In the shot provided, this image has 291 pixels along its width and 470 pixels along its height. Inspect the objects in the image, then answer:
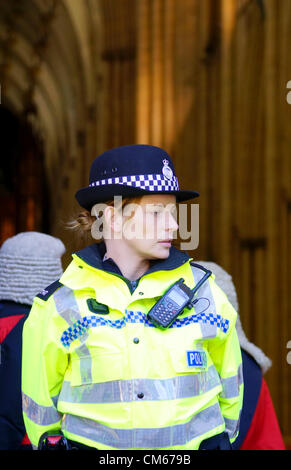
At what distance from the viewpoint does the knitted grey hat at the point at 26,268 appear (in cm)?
230

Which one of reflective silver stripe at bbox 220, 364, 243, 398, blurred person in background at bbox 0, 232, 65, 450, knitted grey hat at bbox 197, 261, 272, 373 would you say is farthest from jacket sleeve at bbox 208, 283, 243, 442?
blurred person in background at bbox 0, 232, 65, 450

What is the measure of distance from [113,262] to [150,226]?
5.2 inches

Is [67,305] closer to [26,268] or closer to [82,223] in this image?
[82,223]

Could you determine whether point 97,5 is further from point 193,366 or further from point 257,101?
point 193,366

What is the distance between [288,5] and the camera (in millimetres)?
6406

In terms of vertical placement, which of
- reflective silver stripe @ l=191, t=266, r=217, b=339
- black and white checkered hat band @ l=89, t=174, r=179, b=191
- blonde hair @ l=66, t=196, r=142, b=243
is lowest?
reflective silver stripe @ l=191, t=266, r=217, b=339

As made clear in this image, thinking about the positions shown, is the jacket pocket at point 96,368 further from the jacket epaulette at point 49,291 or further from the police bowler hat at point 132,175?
the police bowler hat at point 132,175

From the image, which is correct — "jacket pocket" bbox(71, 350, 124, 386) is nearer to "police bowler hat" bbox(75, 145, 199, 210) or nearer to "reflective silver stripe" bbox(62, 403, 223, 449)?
"reflective silver stripe" bbox(62, 403, 223, 449)

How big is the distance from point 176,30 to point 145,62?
0.63 m

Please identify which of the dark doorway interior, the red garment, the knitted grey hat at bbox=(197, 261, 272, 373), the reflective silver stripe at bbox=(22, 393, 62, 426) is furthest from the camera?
the dark doorway interior

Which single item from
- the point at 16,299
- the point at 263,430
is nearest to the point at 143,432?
the point at 263,430

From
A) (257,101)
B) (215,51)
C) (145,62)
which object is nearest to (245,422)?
(257,101)

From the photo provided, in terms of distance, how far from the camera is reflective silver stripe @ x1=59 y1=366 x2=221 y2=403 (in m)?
1.60

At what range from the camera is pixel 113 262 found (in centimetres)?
174
